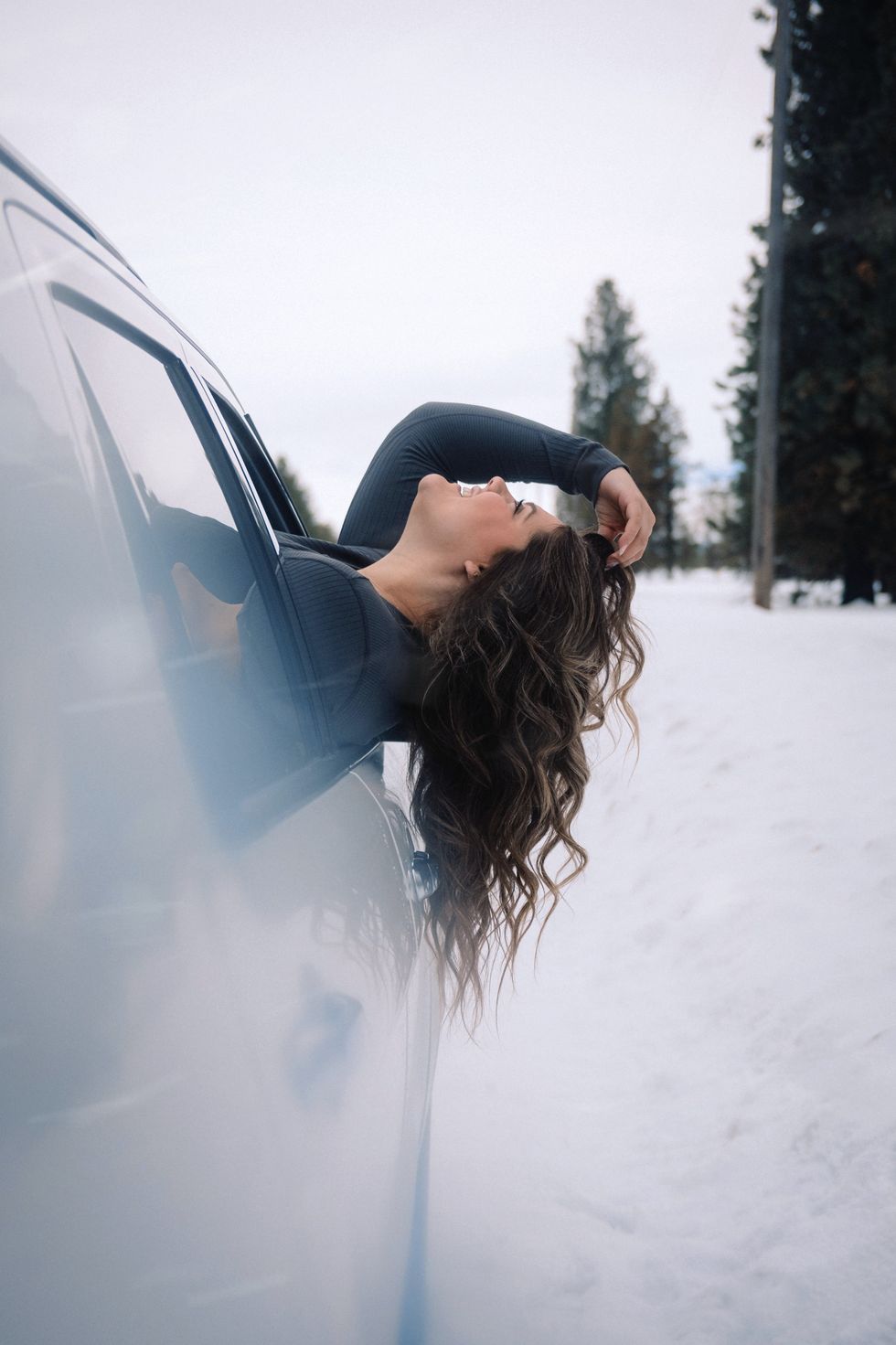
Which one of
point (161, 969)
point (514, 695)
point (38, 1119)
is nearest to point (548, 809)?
point (514, 695)

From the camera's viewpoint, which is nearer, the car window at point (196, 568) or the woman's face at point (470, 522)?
the car window at point (196, 568)

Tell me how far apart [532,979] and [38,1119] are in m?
3.42

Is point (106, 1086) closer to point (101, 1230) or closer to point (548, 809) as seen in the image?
point (101, 1230)

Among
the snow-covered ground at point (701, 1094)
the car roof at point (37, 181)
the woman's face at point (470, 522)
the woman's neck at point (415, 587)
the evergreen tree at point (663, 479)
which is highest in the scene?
the car roof at point (37, 181)

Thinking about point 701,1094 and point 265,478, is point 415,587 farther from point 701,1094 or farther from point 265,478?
point 701,1094

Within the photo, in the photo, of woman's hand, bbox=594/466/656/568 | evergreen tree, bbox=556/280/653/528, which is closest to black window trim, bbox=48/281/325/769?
woman's hand, bbox=594/466/656/568

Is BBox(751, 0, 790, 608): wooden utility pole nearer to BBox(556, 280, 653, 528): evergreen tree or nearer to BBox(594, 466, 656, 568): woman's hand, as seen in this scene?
BBox(594, 466, 656, 568): woman's hand

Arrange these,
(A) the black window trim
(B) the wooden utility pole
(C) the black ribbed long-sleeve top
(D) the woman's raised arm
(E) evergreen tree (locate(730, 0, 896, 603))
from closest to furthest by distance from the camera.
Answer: (A) the black window trim
(C) the black ribbed long-sleeve top
(D) the woman's raised arm
(B) the wooden utility pole
(E) evergreen tree (locate(730, 0, 896, 603))

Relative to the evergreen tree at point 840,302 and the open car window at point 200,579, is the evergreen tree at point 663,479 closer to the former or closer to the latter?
the evergreen tree at point 840,302

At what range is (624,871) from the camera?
4793 mm

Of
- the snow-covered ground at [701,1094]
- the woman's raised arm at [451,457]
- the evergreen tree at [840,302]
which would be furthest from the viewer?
the evergreen tree at [840,302]

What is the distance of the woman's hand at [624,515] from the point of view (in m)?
2.28

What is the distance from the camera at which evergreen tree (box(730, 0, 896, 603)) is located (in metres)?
15.1

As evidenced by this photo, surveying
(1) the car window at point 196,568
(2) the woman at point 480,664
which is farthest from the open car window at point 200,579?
(2) the woman at point 480,664
